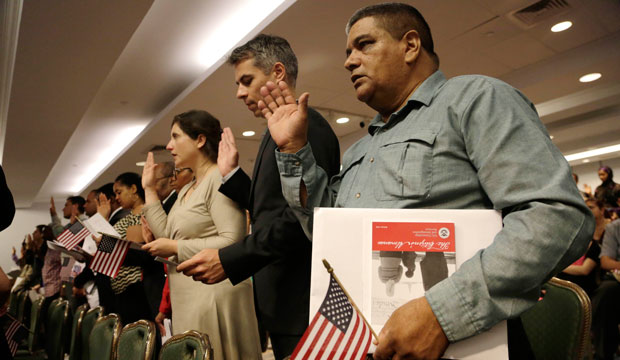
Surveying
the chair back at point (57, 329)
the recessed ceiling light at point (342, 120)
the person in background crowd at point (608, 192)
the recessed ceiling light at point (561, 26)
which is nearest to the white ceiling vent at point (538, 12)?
the recessed ceiling light at point (561, 26)

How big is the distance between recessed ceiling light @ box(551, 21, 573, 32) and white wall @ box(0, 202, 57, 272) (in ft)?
66.7

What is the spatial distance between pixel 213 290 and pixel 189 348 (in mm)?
445

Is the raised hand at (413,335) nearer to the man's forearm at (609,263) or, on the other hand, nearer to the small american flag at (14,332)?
the small american flag at (14,332)

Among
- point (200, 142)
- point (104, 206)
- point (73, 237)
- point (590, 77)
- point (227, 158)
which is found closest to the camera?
point (227, 158)

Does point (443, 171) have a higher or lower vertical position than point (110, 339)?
higher

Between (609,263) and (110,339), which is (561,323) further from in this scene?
(609,263)

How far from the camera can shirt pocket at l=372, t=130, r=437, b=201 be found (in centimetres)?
92

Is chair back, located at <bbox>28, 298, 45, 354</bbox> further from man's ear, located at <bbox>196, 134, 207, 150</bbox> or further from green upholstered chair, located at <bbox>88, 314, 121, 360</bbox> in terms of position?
man's ear, located at <bbox>196, 134, 207, 150</bbox>

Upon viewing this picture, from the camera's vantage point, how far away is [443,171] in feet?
3.01

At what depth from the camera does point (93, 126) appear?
332 inches

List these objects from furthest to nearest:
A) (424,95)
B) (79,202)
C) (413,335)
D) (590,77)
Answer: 1. (79,202)
2. (590,77)
3. (424,95)
4. (413,335)

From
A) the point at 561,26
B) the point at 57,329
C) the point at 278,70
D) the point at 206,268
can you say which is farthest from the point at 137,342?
the point at 561,26

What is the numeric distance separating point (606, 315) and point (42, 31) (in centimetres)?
573

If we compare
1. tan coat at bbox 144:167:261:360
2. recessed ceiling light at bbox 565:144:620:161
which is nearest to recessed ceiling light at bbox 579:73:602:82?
recessed ceiling light at bbox 565:144:620:161
